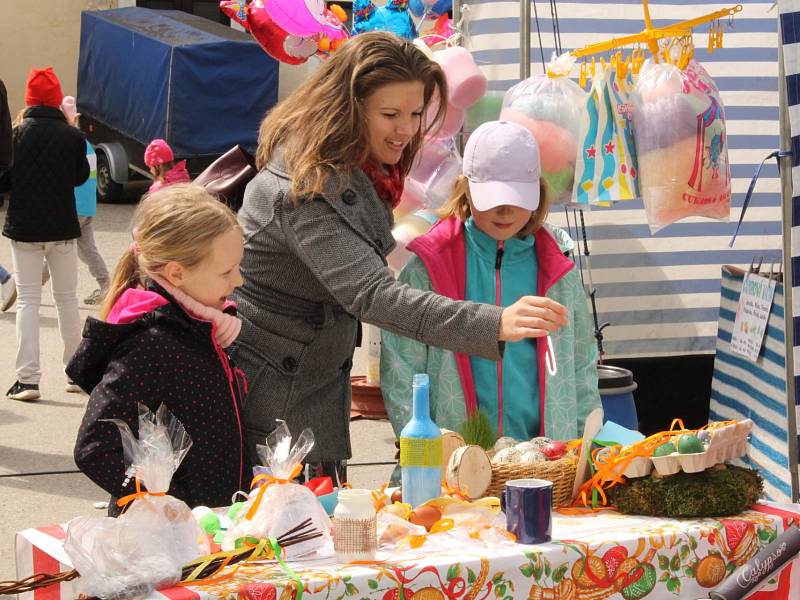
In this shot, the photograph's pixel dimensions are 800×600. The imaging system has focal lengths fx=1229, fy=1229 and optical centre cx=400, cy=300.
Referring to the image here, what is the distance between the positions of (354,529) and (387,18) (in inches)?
137

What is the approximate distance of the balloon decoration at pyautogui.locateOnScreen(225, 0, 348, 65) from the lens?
4.89 metres

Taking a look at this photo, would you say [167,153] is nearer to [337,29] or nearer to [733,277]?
[337,29]

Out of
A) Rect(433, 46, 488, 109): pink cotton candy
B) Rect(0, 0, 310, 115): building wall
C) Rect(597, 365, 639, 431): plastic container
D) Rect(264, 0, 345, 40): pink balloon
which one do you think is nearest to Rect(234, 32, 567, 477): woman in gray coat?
Rect(433, 46, 488, 109): pink cotton candy

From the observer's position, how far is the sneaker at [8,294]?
870cm

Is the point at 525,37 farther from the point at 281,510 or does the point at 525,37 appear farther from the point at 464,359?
the point at 281,510

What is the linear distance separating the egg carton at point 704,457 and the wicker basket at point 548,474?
184 mm

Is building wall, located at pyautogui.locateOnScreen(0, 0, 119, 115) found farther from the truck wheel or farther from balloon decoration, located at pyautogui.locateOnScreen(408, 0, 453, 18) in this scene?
balloon decoration, located at pyautogui.locateOnScreen(408, 0, 453, 18)

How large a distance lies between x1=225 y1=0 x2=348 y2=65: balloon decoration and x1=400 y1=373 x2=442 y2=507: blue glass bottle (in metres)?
2.70

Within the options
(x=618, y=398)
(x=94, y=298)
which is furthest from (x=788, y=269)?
(x=94, y=298)

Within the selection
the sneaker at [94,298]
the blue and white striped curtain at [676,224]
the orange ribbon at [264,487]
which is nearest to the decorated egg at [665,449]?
the orange ribbon at [264,487]

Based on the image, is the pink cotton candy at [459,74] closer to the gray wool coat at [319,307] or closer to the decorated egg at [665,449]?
the gray wool coat at [319,307]

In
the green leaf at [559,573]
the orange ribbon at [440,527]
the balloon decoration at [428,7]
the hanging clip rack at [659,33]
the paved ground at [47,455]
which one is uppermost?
the balloon decoration at [428,7]

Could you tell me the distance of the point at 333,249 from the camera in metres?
2.72

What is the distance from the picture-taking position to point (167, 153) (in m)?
8.02
